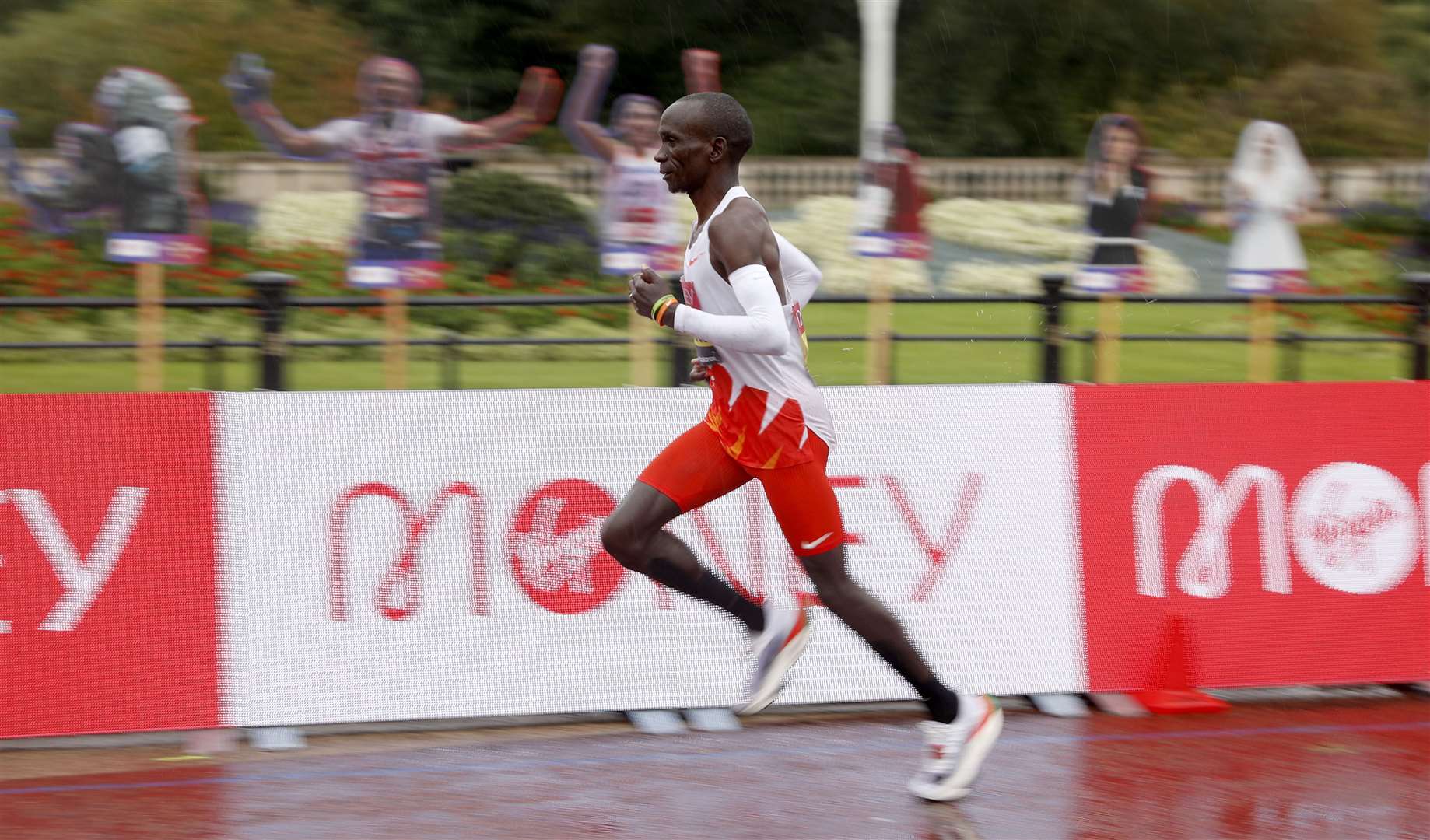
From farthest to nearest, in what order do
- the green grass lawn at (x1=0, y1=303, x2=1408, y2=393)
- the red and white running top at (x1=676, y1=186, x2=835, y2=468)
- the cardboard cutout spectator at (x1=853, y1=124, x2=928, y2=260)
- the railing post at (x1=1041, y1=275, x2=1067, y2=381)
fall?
the green grass lawn at (x1=0, y1=303, x2=1408, y2=393) < the cardboard cutout spectator at (x1=853, y1=124, x2=928, y2=260) < the railing post at (x1=1041, y1=275, x2=1067, y2=381) < the red and white running top at (x1=676, y1=186, x2=835, y2=468)

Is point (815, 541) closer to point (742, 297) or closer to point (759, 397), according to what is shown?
point (759, 397)

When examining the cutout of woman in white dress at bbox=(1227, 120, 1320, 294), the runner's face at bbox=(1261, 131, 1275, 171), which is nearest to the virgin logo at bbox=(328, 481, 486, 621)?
the cutout of woman in white dress at bbox=(1227, 120, 1320, 294)

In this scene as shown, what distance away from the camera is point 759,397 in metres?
5.02

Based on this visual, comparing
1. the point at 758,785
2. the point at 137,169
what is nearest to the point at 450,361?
the point at 137,169

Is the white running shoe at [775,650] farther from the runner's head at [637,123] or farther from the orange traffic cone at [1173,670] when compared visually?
the runner's head at [637,123]

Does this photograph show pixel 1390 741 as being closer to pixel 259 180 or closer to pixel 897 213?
pixel 897 213

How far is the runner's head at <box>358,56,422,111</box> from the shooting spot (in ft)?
31.6

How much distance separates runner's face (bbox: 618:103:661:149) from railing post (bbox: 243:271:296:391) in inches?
207

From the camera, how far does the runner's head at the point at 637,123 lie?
11180 millimetres

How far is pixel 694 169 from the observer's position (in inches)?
191

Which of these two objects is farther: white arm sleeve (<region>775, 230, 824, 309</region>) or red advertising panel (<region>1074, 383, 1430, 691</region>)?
red advertising panel (<region>1074, 383, 1430, 691</region>)

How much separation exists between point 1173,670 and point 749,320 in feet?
8.42

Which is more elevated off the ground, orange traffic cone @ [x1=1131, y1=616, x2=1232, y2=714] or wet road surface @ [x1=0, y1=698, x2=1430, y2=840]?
orange traffic cone @ [x1=1131, y1=616, x2=1232, y2=714]

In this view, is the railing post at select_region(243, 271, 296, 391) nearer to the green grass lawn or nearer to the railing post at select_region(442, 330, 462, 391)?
the railing post at select_region(442, 330, 462, 391)
